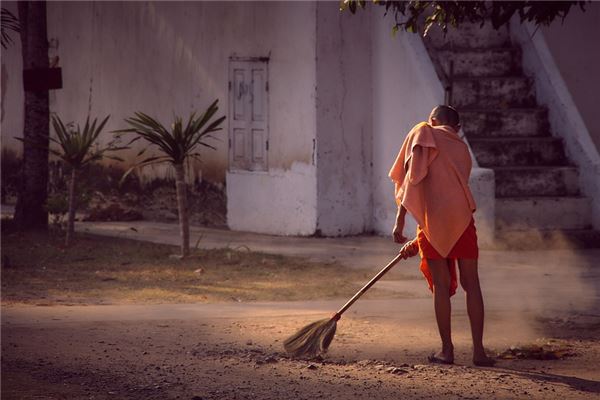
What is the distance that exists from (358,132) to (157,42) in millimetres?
3610

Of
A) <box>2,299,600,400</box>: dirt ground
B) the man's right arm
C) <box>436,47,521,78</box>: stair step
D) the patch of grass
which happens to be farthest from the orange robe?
<box>436,47,521,78</box>: stair step

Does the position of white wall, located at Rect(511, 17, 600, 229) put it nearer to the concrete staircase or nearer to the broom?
the concrete staircase

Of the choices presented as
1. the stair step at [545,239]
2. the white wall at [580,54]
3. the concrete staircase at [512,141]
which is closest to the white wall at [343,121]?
the concrete staircase at [512,141]

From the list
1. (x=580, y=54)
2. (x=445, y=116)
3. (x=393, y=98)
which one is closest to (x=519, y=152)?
(x=393, y=98)

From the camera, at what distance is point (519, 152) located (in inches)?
555

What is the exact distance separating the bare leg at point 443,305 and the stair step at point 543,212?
6.07 m

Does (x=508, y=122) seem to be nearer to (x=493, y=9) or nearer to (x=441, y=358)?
(x=493, y=9)

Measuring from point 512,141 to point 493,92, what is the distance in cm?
85

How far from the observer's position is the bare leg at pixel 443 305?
7.24 meters

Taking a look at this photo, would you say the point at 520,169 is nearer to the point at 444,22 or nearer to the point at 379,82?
the point at 379,82

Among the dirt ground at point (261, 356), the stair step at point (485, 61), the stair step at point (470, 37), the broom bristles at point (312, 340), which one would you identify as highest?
the stair step at point (470, 37)

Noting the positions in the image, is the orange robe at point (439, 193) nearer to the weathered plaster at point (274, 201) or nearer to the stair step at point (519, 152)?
the stair step at point (519, 152)

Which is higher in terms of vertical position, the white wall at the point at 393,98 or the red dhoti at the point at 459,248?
the white wall at the point at 393,98

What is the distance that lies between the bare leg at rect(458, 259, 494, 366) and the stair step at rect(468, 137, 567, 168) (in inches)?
A: 267
